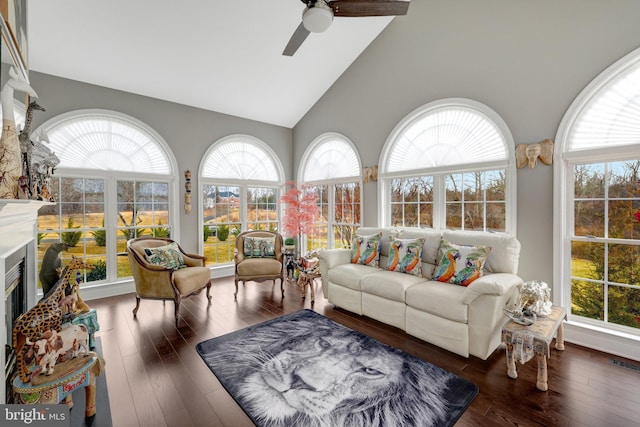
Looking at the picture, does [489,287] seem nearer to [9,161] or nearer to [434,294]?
[434,294]

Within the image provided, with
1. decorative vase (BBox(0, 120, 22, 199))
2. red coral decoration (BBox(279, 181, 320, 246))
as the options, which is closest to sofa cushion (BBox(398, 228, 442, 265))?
red coral decoration (BBox(279, 181, 320, 246))

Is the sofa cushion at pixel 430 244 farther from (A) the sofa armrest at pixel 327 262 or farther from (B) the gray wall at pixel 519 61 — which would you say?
(A) the sofa armrest at pixel 327 262

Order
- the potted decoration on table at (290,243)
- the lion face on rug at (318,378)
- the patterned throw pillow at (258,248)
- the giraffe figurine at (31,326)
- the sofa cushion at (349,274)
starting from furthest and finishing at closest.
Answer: the potted decoration on table at (290,243), the patterned throw pillow at (258,248), the sofa cushion at (349,274), the lion face on rug at (318,378), the giraffe figurine at (31,326)

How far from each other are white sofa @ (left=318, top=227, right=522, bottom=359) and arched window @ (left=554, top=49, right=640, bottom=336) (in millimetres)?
642

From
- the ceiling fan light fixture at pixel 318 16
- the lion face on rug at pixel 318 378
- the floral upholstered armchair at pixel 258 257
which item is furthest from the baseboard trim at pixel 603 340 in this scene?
the ceiling fan light fixture at pixel 318 16

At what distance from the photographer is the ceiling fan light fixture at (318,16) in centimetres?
233

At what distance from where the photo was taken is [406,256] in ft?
11.2

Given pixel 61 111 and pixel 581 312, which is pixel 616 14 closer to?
pixel 581 312

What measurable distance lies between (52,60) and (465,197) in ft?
19.1

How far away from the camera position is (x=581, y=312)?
289 centimetres

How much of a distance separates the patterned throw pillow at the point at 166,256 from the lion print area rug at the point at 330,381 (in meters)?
1.44

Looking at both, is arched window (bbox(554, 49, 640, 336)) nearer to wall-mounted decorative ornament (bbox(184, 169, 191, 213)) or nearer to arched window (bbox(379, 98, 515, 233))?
arched window (bbox(379, 98, 515, 233))

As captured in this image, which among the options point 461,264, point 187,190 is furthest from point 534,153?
point 187,190

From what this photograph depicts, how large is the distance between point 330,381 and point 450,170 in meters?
3.01
